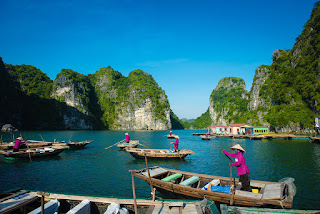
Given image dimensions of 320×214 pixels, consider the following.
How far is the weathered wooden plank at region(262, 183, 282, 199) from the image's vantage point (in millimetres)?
7156

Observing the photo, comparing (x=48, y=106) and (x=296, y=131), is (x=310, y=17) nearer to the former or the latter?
(x=296, y=131)

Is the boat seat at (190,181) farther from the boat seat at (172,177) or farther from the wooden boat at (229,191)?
the boat seat at (172,177)

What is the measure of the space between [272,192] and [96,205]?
643cm

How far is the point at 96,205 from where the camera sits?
263 inches

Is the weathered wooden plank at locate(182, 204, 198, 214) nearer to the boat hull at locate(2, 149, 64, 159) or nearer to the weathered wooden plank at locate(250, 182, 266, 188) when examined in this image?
the weathered wooden plank at locate(250, 182, 266, 188)

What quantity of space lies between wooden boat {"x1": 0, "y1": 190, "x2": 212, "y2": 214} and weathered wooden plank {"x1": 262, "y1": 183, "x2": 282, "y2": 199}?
9.01 feet

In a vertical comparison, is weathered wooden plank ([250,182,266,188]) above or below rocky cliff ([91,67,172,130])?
below

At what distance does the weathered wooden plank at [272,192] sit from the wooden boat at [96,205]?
9.01 ft

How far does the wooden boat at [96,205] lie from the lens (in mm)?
5867

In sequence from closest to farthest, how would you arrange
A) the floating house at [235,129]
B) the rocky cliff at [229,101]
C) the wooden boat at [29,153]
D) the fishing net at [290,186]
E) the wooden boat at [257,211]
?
1. the wooden boat at [257,211]
2. the fishing net at [290,186]
3. the wooden boat at [29,153]
4. the floating house at [235,129]
5. the rocky cliff at [229,101]

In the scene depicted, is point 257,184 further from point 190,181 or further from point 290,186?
point 190,181

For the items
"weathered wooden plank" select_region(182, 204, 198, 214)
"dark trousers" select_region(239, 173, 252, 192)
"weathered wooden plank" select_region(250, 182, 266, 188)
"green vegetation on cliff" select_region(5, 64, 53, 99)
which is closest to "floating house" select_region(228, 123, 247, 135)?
"weathered wooden plank" select_region(250, 182, 266, 188)

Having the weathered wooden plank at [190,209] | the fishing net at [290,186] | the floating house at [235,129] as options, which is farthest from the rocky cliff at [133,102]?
the weathered wooden plank at [190,209]

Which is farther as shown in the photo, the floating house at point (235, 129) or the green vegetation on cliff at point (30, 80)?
the green vegetation on cliff at point (30, 80)
